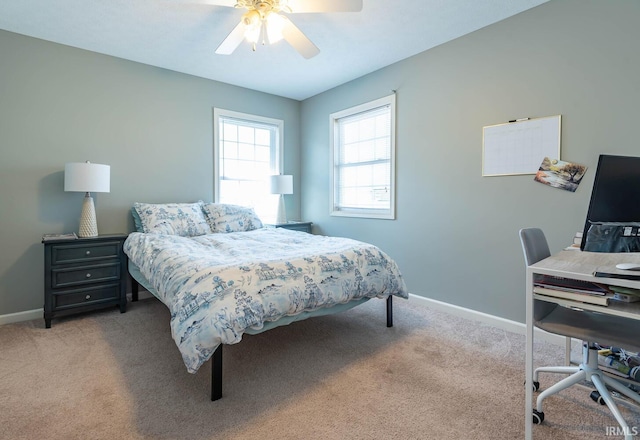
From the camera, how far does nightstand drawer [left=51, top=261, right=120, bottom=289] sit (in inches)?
107

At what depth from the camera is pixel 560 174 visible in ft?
7.77

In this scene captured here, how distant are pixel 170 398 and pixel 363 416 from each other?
104 centimetres

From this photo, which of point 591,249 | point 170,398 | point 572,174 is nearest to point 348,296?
point 170,398

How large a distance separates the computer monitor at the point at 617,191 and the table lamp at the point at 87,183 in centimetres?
351

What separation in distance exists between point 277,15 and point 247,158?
90.8 inches

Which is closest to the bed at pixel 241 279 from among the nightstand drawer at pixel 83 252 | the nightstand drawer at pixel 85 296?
the nightstand drawer at pixel 83 252

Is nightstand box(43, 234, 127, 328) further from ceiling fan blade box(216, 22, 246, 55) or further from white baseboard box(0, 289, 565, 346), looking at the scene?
ceiling fan blade box(216, 22, 246, 55)

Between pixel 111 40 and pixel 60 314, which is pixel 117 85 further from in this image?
pixel 60 314

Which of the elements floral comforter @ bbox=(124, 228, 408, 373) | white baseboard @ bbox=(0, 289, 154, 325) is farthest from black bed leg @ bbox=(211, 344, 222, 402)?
white baseboard @ bbox=(0, 289, 154, 325)

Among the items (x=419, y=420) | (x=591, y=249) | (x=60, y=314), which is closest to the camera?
(x=591, y=249)

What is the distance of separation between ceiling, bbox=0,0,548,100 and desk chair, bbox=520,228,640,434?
6.33 feet

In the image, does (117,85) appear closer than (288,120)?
Yes

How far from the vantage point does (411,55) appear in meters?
3.26

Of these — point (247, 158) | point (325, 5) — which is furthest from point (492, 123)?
point (247, 158)
